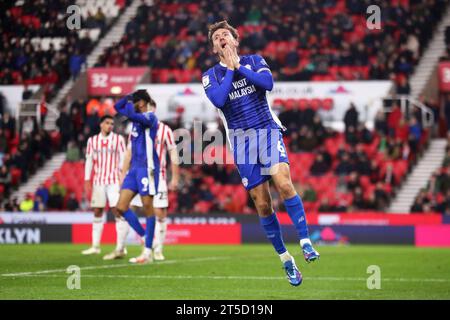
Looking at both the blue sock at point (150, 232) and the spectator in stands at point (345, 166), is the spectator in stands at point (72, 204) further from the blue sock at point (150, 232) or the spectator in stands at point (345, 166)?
the blue sock at point (150, 232)

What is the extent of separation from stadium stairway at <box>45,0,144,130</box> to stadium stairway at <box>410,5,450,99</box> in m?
11.6

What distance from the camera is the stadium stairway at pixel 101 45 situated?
3278 centimetres

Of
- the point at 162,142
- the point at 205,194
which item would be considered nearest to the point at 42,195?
the point at 205,194

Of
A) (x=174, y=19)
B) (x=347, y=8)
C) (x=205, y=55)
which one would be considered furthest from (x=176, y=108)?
(x=347, y=8)

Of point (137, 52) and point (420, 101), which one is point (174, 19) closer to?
point (137, 52)

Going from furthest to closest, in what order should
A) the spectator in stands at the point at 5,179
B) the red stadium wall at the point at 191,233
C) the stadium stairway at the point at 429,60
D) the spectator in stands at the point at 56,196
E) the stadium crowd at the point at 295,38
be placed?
1. the stadium stairway at the point at 429,60
2. the stadium crowd at the point at 295,38
3. the spectator in stands at the point at 5,179
4. the spectator in stands at the point at 56,196
5. the red stadium wall at the point at 191,233

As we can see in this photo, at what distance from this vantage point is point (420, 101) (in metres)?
30.1

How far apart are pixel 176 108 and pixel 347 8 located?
7.53 meters

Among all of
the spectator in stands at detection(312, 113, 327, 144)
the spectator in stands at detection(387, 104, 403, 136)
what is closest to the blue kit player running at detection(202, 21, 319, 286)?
the spectator in stands at detection(312, 113, 327, 144)

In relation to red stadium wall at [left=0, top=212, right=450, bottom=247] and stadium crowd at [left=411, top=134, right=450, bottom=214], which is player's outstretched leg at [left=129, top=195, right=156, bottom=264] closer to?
red stadium wall at [left=0, top=212, right=450, bottom=247]

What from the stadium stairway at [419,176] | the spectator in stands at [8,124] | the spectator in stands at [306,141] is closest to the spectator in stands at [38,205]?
the spectator in stands at [8,124]

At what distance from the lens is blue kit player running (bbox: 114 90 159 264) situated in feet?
52.1

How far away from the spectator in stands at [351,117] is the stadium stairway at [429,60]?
3.54 meters

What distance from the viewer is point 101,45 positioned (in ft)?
119
